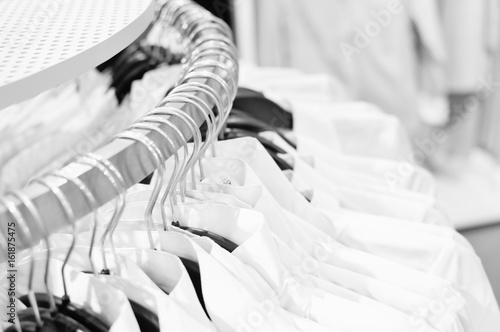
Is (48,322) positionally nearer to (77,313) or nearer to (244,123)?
(77,313)

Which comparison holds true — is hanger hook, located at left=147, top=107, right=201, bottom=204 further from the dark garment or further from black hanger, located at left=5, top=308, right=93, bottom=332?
the dark garment

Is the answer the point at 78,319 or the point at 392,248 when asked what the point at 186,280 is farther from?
the point at 392,248

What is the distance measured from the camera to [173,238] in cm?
41

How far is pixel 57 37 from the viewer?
1.33 feet

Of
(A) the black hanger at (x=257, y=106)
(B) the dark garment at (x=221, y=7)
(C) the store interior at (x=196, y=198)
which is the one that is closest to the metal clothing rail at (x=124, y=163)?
(C) the store interior at (x=196, y=198)

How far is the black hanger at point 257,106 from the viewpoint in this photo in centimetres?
67

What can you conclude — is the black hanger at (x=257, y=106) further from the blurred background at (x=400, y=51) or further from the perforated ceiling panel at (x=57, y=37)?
Answer: the blurred background at (x=400, y=51)

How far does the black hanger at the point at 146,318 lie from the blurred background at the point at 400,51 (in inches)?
36.1

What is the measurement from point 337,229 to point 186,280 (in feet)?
0.71

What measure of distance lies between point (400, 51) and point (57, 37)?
1.01 meters

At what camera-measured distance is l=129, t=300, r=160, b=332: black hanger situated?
0.38m

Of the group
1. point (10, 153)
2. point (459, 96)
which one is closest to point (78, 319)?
point (10, 153)

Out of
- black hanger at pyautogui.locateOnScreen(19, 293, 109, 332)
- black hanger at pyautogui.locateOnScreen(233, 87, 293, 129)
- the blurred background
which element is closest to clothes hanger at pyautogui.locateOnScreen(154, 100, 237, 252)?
black hanger at pyautogui.locateOnScreen(19, 293, 109, 332)

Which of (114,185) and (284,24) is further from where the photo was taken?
(284,24)
